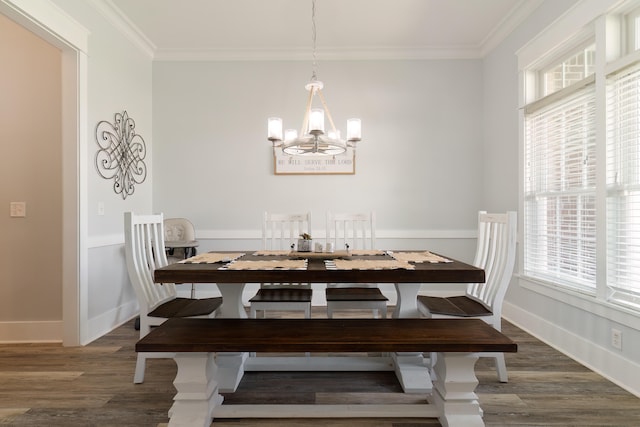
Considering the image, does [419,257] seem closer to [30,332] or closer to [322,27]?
[322,27]

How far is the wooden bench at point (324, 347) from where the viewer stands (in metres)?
1.54

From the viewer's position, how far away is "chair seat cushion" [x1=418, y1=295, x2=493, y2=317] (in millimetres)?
→ 2094

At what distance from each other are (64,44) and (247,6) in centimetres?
146

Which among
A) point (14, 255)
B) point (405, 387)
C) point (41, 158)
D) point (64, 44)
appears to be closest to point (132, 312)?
point (14, 255)

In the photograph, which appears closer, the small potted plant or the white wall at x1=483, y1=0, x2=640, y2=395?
the white wall at x1=483, y1=0, x2=640, y2=395

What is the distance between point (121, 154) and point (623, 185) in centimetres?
392

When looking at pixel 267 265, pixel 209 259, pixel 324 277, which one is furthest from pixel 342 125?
pixel 324 277

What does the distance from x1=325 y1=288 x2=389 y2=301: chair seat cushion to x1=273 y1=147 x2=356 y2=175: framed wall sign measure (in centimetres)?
167

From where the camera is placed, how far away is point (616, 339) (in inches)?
85.8

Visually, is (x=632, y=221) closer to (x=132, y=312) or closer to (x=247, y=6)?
(x=247, y=6)

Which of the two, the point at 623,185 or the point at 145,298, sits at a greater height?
the point at 623,185

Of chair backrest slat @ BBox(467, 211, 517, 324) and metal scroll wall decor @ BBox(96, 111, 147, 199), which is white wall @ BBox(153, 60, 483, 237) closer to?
metal scroll wall decor @ BBox(96, 111, 147, 199)

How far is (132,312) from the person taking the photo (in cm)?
355

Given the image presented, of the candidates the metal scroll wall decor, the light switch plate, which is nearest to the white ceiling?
the metal scroll wall decor
